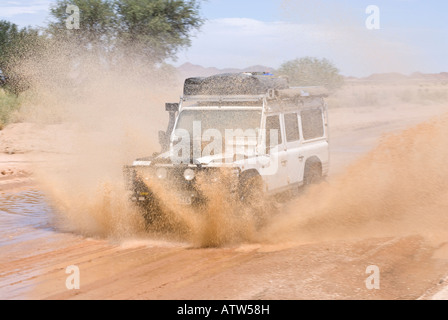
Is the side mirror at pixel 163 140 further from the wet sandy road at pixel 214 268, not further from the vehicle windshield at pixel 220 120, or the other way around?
the wet sandy road at pixel 214 268

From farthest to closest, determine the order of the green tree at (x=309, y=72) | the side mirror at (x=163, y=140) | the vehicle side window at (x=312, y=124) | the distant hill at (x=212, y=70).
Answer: the green tree at (x=309, y=72), the distant hill at (x=212, y=70), the vehicle side window at (x=312, y=124), the side mirror at (x=163, y=140)

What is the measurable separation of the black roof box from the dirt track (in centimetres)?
199

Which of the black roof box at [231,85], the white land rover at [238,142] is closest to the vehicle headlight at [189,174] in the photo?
the white land rover at [238,142]

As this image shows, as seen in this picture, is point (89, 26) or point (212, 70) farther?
point (212, 70)

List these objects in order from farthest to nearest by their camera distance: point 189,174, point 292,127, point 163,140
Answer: point 292,127
point 163,140
point 189,174

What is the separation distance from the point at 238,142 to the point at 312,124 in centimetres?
210

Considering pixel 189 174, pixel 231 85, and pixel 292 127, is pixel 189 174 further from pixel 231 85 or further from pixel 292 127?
pixel 292 127

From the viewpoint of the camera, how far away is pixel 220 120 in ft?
32.0

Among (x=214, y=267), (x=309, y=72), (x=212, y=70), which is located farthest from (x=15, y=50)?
(x=214, y=267)

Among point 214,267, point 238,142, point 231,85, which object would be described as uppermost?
point 231,85

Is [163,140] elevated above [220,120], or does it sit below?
below

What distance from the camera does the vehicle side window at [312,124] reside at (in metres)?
10.7

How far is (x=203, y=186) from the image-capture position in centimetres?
834

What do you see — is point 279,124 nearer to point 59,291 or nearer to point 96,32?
point 59,291
